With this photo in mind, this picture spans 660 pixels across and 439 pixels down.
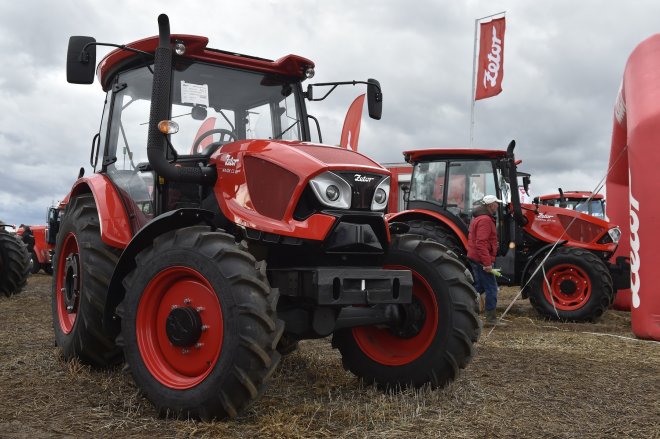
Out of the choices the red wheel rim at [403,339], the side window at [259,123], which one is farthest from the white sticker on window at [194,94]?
the red wheel rim at [403,339]

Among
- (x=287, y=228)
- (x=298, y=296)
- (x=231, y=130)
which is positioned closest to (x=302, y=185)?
(x=287, y=228)

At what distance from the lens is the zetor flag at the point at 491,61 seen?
1808 cm

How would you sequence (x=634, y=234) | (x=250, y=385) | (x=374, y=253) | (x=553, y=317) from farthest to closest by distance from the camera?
(x=553, y=317), (x=634, y=234), (x=374, y=253), (x=250, y=385)

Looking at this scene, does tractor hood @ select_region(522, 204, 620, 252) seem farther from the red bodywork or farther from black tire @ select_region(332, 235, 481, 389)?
the red bodywork

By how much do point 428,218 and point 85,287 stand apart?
6399mm

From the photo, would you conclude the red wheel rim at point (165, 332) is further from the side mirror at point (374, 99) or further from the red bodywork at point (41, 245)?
the red bodywork at point (41, 245)

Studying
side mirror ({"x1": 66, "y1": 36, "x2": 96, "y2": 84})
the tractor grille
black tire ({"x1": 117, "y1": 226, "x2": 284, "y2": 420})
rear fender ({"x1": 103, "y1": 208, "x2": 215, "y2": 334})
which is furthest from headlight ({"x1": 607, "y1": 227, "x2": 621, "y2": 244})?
side mirror ({"x1": 66, "y1": 36, "x2": 96, "y2": 84})

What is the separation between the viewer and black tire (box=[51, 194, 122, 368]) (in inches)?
188

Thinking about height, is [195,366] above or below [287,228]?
below

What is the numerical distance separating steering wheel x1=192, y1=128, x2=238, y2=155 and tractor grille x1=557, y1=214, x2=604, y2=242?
7.09m

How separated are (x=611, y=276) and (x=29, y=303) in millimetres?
8553

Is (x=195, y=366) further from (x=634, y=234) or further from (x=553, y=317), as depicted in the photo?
(x=553, y=317)

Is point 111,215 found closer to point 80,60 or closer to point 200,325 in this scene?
point 80,60

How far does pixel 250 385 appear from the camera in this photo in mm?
3438
